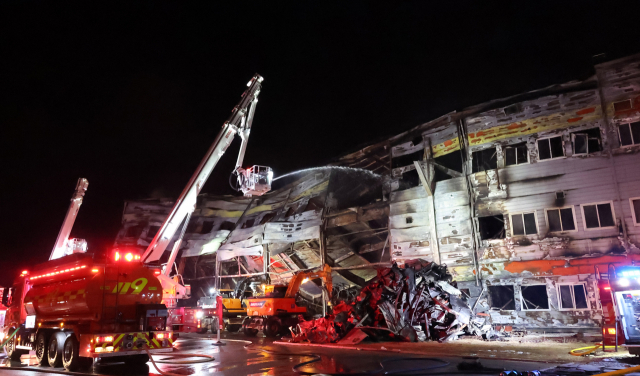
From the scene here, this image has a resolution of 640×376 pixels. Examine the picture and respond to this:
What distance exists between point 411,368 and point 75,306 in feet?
28.2

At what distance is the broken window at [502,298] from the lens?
737 inches

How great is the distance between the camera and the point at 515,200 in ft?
63.1

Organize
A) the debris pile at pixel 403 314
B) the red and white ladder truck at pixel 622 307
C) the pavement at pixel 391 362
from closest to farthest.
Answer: the pavement at pixel 391 362, the red and white ladder truck at pixel 622 307, the debris pile at pixel 403 314

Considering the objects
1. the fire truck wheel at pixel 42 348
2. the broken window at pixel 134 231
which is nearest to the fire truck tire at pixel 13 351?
the fire truck wheel at pixel 42 348

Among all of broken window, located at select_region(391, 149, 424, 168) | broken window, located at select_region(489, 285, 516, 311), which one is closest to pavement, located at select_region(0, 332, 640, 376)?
broken window, located at select_region(489, 285, 516, 311)

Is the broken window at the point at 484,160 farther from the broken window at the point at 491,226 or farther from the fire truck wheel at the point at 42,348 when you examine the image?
the fire truck wheel at the point at 42,348

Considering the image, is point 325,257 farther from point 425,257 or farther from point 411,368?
point 411,368

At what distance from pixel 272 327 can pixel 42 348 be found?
1040 centimetres

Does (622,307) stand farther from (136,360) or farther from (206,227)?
(206,227)

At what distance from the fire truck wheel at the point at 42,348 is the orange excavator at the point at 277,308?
1006 cm

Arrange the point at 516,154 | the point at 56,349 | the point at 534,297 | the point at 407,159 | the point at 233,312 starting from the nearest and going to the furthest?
the point at 56,349
the point at 534,297
the point at 516,154
the point at 407,159
the point at 233,312

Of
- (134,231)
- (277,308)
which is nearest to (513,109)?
(277,308)

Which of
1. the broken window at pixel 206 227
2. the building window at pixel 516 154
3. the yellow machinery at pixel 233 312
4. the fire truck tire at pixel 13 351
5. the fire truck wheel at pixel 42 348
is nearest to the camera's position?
the fire truck wheel at pixel 42 348

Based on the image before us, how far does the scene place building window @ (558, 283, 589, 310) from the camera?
17.2 metres
